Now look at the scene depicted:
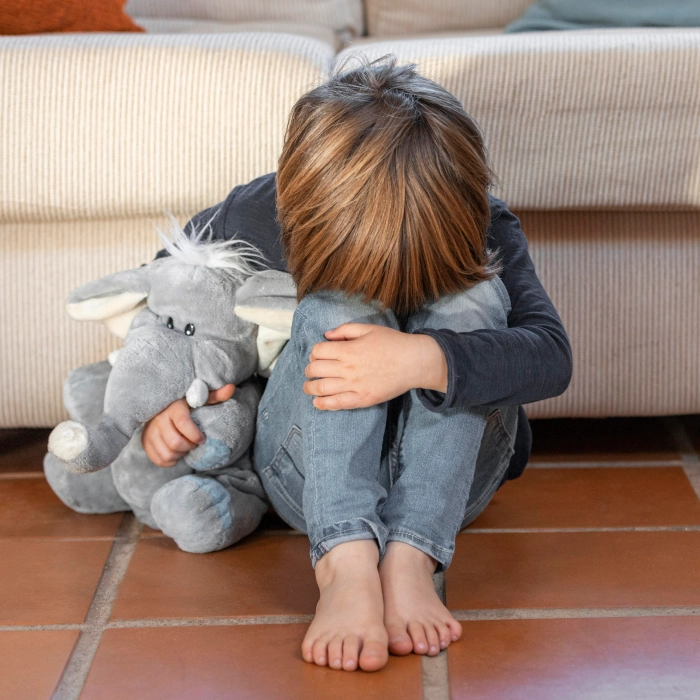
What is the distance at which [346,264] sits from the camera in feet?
2.55

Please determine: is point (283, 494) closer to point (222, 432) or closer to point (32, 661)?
point (222, 432)

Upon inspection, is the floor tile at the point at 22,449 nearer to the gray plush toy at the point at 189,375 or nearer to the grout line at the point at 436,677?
the gray plush toy at the point at 189,375

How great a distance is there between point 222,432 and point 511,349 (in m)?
0.33

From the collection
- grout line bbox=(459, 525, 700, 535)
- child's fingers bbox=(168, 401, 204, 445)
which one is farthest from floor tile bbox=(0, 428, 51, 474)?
grout line bbox=(459, 525, 700, 535)

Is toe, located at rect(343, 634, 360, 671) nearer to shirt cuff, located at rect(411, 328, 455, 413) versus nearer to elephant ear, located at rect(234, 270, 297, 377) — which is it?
shirt cuff, located at rect(411, 328, 455, 413)

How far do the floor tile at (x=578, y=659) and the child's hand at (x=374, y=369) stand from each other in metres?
0.23

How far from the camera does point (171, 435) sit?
0.92 metres

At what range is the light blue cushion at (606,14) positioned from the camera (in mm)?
1297

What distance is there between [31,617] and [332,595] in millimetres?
308

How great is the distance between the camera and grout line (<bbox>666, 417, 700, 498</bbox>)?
1149mm

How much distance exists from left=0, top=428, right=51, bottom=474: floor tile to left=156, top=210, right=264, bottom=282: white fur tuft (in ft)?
1.42

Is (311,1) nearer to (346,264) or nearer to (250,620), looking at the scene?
(346,264)

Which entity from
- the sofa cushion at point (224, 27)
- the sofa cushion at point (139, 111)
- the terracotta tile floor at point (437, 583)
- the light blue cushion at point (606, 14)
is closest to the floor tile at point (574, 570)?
the terracotta tile floor at point (437, 583)

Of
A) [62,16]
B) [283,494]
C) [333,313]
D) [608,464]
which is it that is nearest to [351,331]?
[333,313]
